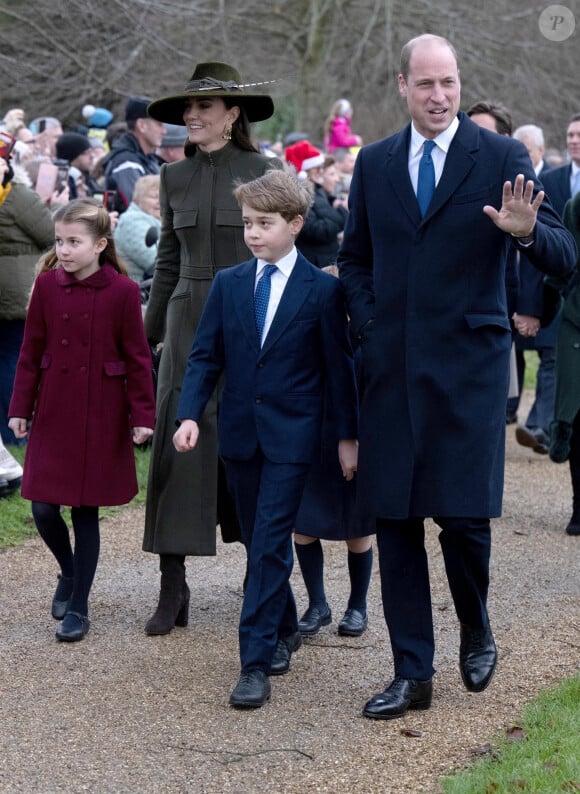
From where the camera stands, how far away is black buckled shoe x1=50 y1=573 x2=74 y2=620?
5797 millimetres

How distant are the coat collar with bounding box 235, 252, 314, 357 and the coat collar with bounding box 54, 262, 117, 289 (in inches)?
37.1

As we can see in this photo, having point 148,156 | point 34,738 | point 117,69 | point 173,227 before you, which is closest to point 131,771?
point 34,738

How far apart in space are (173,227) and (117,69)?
11.7 meters

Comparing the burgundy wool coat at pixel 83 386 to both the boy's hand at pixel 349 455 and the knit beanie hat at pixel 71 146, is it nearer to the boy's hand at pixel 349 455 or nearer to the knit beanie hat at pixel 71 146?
the boy's hand at pixel 349 455

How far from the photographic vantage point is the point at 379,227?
448cm

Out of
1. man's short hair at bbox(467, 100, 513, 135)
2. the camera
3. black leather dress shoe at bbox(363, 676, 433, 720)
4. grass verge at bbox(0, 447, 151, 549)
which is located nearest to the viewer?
black leather dress shoe at bbox(363, 676, 433, 720)

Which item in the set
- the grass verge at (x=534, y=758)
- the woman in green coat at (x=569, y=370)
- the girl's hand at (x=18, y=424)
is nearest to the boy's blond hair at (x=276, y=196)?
the girl's hand at (x=18, y=424)

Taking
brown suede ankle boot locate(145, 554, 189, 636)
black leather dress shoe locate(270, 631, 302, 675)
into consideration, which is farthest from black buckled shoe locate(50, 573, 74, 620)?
black leather dress shoe locate(270, 631, 302, 675)

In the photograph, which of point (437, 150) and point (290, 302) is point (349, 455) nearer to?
point (290, 302)

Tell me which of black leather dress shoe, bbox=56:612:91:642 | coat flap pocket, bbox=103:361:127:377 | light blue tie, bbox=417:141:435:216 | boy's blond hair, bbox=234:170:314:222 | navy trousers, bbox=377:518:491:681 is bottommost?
black leather dress shoe, bbox=56:612:91:642

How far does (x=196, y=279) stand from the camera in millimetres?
5602

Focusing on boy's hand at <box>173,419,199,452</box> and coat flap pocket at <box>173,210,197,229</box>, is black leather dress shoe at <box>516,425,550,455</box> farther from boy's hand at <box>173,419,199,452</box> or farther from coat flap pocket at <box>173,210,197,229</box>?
boy's hand at <box>173,419,199,452</box>

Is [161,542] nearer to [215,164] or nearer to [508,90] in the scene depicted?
[215,164]

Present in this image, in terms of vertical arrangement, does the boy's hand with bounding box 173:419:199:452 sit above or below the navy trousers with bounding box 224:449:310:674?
above
